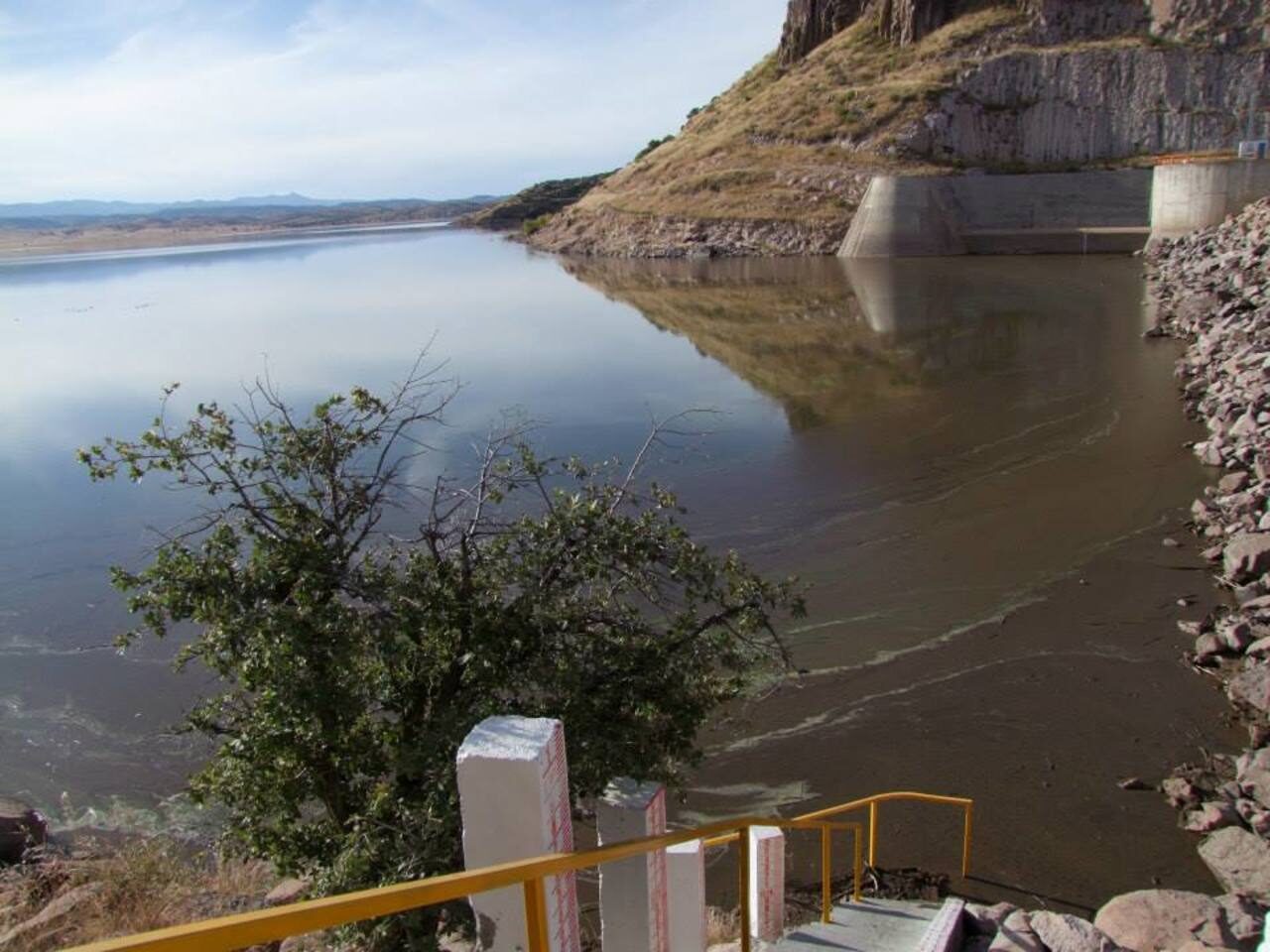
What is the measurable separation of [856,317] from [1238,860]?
107 ft

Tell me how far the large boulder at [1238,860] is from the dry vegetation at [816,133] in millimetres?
58518

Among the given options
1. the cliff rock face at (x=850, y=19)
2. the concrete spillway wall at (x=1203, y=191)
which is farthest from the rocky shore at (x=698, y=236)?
the cliff rock face at (x=850, y=19)

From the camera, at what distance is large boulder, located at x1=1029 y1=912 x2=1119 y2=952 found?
5.80m

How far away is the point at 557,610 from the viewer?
6.14 metres

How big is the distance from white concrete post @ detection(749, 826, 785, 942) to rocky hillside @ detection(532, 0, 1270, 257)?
194 feet

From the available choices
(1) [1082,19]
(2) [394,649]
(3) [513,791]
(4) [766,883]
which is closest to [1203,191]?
(1) [1082,19]

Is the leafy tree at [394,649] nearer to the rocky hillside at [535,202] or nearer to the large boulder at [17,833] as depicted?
the large boulder at [17,833]

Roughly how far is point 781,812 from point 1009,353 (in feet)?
80.9

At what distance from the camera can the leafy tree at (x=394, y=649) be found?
5.34 metres

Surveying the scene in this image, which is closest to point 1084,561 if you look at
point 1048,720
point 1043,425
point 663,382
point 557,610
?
point 1048,720

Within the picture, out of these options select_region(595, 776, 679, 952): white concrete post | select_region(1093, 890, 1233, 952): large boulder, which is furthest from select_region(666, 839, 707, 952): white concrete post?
select_region(1093, 890, 1233, 952): large boulder

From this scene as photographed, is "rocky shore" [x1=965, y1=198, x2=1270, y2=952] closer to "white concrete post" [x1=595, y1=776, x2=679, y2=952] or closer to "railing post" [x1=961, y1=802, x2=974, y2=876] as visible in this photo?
"railing post" [x1=961, y1=802, x2=974, y2=876]

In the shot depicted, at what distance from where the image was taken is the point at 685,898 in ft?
14.8

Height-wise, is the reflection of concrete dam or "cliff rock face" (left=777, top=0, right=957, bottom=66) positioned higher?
"cliff rock face" (left=777, top=0, right=957, bottom=66)
